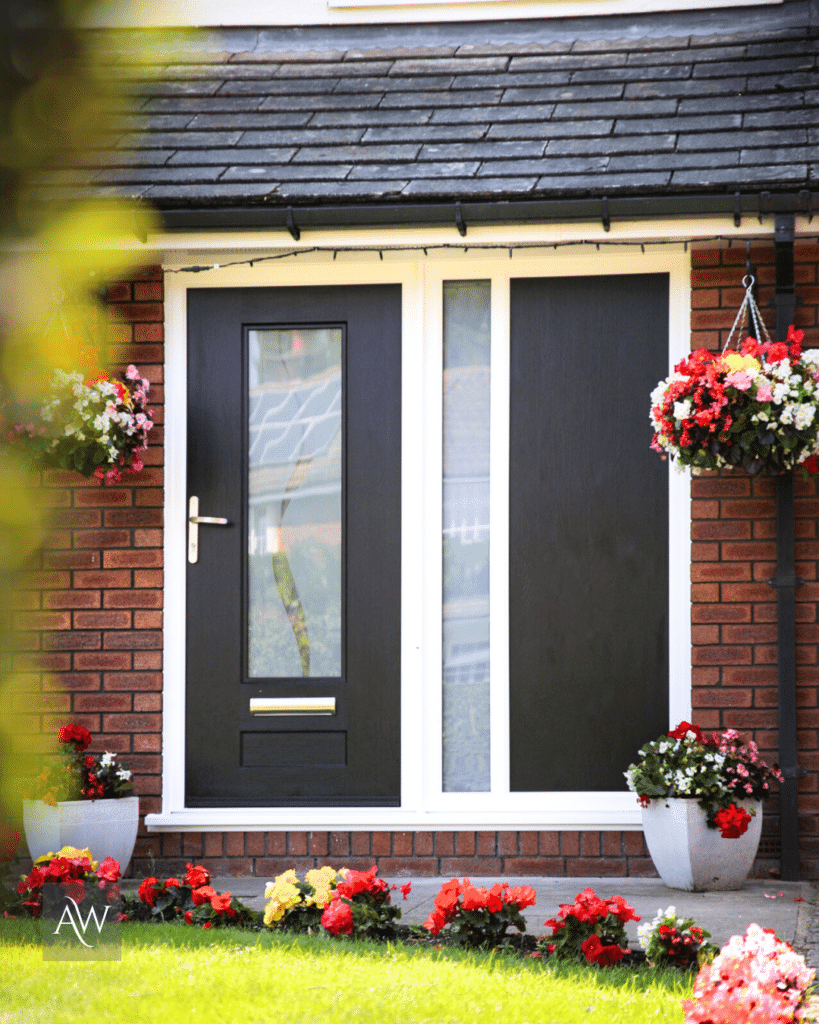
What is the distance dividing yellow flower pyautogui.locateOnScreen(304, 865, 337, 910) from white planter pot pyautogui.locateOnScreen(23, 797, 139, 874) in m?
1.16

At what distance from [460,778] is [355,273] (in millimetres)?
2319

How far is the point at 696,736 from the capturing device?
4.54 meters

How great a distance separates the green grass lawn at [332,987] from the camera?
2.62 m

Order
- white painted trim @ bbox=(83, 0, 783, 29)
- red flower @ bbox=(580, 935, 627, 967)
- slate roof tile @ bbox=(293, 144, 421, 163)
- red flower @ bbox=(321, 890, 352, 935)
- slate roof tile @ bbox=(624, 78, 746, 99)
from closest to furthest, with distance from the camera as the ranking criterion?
red flower @ bbox=(580, 935, 627, 967) < red flower @ bbox=(321, 890, 352, 935) < slate roof tile @ bbox=(293, 144, 421, 163) < slate roof tile @ bbox=(624, 78, 746, 99) < white painted trim @ bbox=(83, 0, 783, 29)

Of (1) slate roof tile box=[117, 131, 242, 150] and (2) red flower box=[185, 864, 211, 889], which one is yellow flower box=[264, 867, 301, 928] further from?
(1) slate roof tile box=[117, 131, 242, 150]

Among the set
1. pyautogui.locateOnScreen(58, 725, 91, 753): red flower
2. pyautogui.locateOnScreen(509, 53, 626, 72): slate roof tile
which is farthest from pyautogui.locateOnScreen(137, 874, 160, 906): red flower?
Result: pyautogui.locateOnScreen(509, 53, 626, 72): slate roof tile

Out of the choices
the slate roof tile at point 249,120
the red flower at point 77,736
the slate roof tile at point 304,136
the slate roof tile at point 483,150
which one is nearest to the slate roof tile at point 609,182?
the slate roof tile at point 483,150

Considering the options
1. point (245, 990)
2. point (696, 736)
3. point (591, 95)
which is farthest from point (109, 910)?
point (591, 95)

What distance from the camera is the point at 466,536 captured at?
510 cm

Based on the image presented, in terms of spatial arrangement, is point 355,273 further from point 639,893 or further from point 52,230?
point 52,230

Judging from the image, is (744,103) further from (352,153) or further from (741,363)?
(352,153)

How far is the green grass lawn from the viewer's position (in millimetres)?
2621

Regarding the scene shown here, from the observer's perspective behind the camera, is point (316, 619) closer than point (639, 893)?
No

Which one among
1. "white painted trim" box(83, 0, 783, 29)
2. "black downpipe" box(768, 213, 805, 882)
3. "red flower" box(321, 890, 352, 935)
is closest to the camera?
"red flower" box(321, 890, 352, 935)
